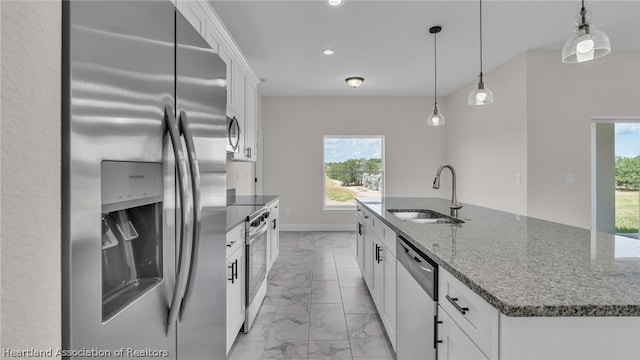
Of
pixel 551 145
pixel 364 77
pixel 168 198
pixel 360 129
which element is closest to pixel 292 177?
pixel 360 129

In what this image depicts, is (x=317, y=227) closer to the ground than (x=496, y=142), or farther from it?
closer to the ground

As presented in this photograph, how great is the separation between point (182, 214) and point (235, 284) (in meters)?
1.24

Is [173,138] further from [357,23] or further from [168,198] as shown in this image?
[357,23]

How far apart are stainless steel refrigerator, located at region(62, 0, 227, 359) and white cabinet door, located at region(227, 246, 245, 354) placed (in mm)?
697

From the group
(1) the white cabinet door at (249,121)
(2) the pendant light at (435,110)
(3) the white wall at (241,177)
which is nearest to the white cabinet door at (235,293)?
(1) the white cabinet door at (249,121)

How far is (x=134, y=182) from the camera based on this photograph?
730mm

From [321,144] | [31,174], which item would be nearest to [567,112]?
[321,144]

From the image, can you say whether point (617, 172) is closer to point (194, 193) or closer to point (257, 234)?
point (257, 234)

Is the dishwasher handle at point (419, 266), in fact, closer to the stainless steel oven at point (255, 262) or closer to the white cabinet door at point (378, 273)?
the white cabinet door at point (378, 273)

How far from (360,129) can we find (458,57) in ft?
8.21

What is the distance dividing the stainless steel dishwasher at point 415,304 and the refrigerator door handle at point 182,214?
90 cm

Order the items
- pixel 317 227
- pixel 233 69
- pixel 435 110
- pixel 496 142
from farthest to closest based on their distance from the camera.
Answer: pixel 317 227 → pixel 496 142 → pixel 435 110 → pixel 233 69

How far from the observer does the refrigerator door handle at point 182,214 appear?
841mm

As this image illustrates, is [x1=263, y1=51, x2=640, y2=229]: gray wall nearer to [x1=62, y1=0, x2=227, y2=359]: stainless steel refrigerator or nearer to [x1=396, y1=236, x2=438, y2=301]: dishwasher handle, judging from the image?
[x1=396, y1=236, x2=438, y2=301]: dishwasher handle
